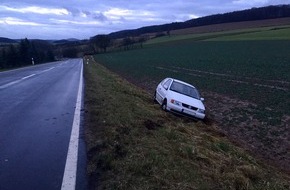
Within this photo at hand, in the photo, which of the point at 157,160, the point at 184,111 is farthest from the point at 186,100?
the point at 157,160

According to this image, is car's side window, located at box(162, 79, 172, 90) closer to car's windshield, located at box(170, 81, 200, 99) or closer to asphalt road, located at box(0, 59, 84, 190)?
car's windshield, located at box(170, 81, 200, 99)

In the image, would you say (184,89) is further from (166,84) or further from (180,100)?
(180,100)

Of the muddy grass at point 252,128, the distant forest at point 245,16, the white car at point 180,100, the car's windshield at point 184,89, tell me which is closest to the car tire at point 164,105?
the white car at point 180,100

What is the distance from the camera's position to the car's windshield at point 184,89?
16.3m

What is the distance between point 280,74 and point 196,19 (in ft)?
357

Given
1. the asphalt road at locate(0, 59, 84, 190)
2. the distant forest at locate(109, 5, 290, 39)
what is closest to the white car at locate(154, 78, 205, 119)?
the asphalt road at locate(0, 59, 84, 190)

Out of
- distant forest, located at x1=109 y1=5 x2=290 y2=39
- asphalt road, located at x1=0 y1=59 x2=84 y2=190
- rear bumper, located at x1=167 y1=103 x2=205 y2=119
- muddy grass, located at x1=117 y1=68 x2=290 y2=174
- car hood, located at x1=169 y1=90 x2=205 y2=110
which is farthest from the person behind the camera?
distant forest, located at x1=109 y1=5 x2=290 y2=39

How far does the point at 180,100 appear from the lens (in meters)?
15.2

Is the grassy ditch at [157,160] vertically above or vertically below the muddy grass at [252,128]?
above

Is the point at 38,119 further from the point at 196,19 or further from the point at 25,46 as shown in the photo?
the point at 196,19

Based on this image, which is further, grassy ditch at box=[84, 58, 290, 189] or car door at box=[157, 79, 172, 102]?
car door at box=[157, 79, 172, 102]

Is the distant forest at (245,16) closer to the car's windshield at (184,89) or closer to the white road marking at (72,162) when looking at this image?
the car's windshield at (184,89)

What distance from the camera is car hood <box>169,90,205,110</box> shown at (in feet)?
49.4

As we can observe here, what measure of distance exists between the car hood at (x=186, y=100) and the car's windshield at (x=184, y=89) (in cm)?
48
